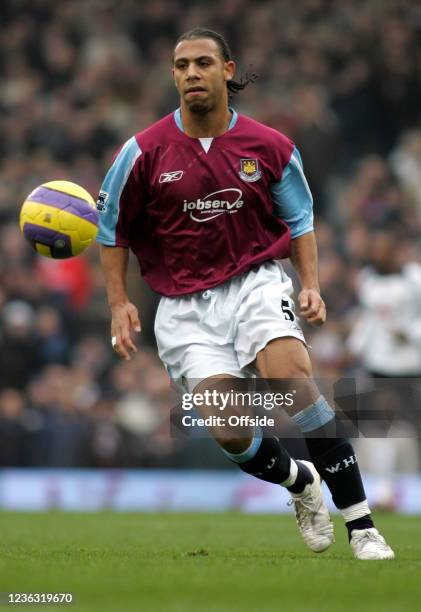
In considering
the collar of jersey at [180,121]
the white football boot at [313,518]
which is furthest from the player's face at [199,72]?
the white football boot at [313,518]

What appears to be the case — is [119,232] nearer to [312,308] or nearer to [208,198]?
[208,198]

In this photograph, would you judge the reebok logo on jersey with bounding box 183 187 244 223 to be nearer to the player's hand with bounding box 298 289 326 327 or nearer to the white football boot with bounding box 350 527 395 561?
the player's hand with bounding box 298 289 326 327

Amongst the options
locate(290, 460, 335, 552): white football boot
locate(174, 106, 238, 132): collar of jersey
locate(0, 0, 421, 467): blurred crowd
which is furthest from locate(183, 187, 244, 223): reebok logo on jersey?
locate(0, 0, 421, 467): blurred crowd

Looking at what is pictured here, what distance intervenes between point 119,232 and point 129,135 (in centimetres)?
1037

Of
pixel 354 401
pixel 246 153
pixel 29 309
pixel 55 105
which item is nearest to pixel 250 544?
pixel 246 153

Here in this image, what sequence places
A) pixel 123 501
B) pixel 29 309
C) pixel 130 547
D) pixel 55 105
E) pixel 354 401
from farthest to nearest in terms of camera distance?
pixel 55 105 < pixel 29 309 < pixel 123 501 < pixel 354 401 < pixel 130 547

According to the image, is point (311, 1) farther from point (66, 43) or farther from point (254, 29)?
point (66, 43)

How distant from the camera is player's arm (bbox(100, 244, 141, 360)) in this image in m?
6.79

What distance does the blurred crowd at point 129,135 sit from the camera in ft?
47.3

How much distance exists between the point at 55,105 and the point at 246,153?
11.4 meters

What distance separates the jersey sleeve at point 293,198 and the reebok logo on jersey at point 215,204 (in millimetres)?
251

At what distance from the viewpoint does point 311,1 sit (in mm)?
18703

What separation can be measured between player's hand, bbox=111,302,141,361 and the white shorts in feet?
0.59

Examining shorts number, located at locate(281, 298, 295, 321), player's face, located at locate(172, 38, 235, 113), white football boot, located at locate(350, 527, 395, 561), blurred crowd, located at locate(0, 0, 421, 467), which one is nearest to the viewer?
white football boot, located at locate(350, 527, 395, 561)
